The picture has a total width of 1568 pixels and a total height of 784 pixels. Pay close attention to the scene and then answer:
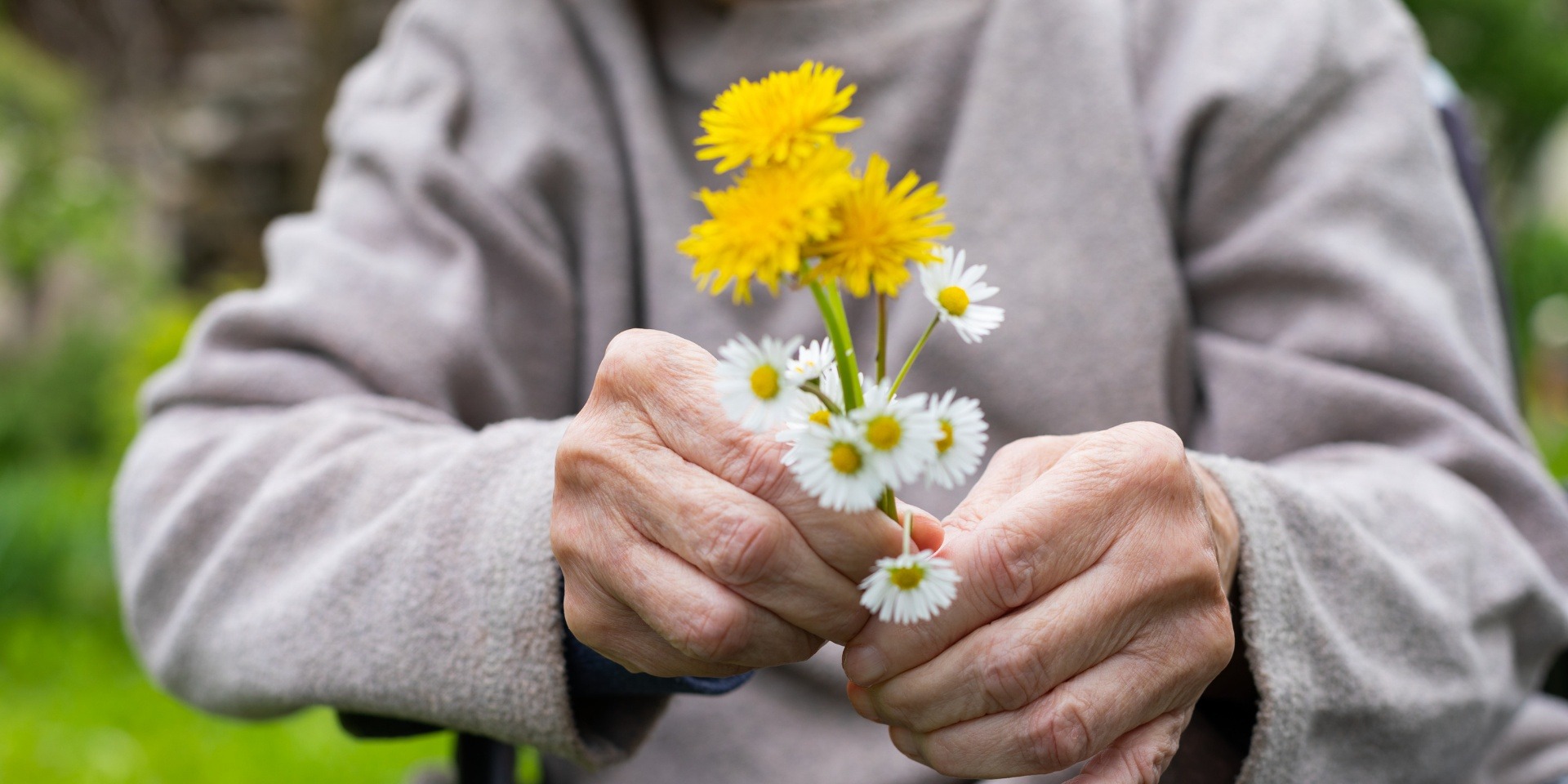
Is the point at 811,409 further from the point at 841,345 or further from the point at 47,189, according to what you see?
the point at 47,189

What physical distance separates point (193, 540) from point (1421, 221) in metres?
1.16

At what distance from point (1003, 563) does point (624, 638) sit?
0.22m

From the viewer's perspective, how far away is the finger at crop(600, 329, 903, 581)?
546 millimetres

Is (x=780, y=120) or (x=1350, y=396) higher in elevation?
(x=780, y=120)

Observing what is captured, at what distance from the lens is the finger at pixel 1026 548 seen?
572 mm

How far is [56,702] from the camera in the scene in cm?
255

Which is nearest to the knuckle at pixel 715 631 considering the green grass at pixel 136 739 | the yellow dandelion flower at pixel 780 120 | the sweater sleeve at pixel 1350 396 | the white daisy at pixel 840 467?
the white daisy at pixel 840 467

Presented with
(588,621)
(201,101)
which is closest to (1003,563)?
(588,621)

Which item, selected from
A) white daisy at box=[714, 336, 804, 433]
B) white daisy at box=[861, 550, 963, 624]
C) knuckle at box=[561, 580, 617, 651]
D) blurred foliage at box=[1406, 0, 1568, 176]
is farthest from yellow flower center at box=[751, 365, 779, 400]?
blurred foliage at box=[1406, 0, 1568, 176]

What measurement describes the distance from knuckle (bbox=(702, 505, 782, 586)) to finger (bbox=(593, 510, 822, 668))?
0.8 inches

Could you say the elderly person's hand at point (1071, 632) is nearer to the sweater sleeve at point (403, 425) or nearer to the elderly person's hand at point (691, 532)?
the elderly person's hand at point (691, 532)

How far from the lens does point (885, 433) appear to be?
0.48 metres

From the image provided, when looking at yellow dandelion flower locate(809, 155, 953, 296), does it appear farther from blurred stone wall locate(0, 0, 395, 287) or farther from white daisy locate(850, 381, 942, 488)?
blurred stone wall locate(0, 0, 395, 287)

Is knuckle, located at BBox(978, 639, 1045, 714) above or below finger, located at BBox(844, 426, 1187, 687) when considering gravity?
below
